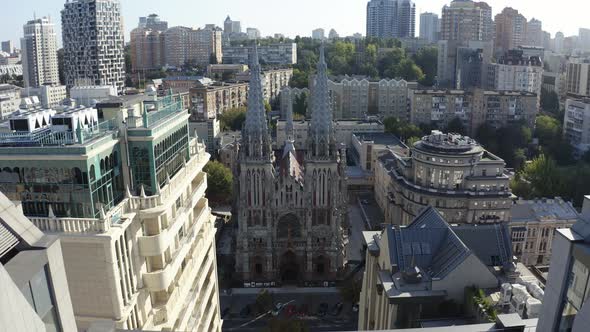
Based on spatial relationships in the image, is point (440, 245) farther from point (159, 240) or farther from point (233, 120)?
point (233, 120)

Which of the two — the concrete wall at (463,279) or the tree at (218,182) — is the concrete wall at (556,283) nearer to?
the concrete wall at (463,279)

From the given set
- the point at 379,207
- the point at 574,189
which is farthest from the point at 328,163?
the point at 574,189

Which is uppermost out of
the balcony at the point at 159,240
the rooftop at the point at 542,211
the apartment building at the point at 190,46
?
the apartment building at the point at 190,46

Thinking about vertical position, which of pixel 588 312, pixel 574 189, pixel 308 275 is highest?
pixel 588 312

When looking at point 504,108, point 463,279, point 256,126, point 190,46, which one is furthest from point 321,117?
point 190,46

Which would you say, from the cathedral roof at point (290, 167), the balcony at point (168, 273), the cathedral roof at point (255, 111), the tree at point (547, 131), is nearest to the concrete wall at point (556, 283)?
the balcony at point (168, 273)

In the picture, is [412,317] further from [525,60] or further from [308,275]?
[525,60]
